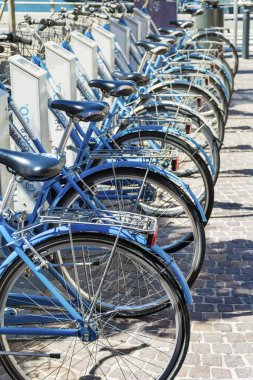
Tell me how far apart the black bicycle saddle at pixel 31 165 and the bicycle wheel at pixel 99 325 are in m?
0.37

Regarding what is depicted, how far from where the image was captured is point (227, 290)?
5.06 m

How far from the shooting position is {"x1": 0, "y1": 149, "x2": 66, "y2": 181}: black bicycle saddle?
318cm

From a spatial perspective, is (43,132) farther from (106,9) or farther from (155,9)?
(155,9)

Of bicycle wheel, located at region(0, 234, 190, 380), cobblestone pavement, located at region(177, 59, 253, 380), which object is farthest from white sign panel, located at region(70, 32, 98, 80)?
bicycle wheel, located at region(0, 234, 190, 380)

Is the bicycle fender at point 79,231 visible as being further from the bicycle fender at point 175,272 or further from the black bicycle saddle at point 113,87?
the black bicycle saddle at point 113,87

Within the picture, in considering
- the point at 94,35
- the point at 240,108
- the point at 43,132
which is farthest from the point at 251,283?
the point at 240,108

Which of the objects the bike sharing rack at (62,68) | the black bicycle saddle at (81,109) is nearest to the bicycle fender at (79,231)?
the black bicycle saddle at (81,109)

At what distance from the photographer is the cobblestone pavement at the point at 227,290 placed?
4078mm

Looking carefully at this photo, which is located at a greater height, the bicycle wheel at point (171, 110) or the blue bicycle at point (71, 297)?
the bicycle wheel at point (171, 110)

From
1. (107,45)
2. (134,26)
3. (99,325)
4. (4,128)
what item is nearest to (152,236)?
(99,325)

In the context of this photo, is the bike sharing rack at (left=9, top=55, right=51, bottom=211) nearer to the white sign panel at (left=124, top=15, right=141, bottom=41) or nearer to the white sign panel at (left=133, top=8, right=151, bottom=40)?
the white sign panel at (left=124, top=15, right=141, bottom=41)

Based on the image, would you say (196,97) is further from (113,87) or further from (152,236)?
(152,236)

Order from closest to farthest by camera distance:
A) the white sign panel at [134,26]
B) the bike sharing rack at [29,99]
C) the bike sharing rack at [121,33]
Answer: the bike sharing rack at [29,99], the bike sharing rack at [121,33], the white sign panel at [134,26]

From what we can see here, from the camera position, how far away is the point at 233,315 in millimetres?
4691
